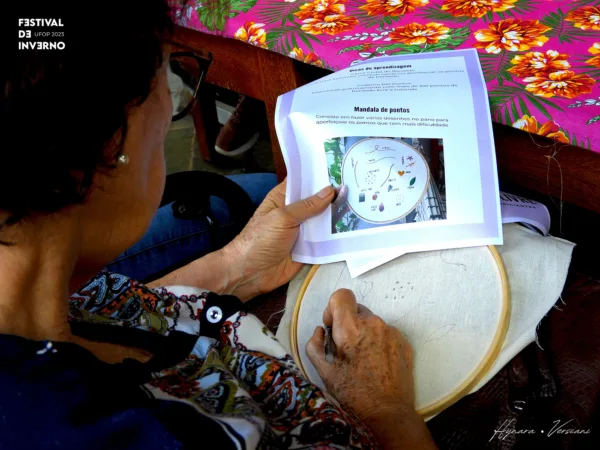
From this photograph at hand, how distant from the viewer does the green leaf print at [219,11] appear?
3.46 ft

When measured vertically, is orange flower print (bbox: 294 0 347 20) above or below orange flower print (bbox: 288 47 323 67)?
above

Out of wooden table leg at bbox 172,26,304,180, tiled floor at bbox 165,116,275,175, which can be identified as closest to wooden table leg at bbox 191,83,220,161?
tiled floor at bbox 165,116,275,175

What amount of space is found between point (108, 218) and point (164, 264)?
0.59 m

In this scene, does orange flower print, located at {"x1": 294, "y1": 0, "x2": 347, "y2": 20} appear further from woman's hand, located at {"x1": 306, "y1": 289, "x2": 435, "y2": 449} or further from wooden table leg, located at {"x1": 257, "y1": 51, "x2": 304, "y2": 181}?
woman's hand, located at {"x1": 306, "y1": 289, "x2": 435, "y2": 449}

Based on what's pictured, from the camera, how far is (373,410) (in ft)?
2.51

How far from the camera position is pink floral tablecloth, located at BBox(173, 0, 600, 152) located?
0.77m

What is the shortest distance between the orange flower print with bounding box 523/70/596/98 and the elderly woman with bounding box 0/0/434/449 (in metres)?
0.40

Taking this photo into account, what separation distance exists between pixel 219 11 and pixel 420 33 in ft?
1.23

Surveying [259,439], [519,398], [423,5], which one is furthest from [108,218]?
[423,5]

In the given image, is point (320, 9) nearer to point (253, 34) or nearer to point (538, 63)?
point (253, 34)

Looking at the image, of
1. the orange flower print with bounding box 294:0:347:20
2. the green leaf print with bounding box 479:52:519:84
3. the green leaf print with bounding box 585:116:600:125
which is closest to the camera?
the green leaf print with bounding box 585:116:600:125

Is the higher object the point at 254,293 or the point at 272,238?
the point at 272,238

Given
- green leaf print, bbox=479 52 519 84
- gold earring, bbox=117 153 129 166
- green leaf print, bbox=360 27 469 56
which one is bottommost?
gold earring, bbox=117 153 129 166

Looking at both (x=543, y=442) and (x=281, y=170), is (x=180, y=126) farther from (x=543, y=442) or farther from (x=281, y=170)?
(x=543, y=442)
